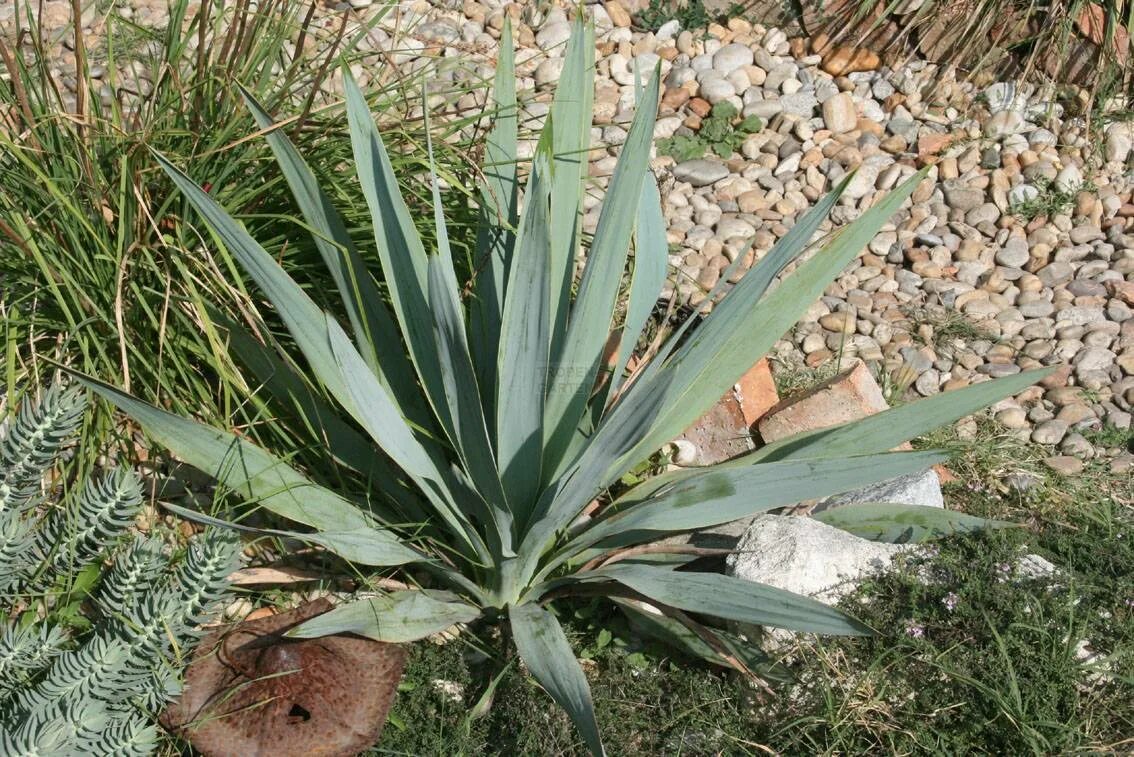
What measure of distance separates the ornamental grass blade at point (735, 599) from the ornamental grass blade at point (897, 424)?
14.4 inches

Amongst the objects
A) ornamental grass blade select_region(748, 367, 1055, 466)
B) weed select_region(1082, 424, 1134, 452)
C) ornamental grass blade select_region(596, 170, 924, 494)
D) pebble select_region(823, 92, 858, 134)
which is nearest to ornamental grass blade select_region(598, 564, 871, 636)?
ornamental grass blade select_region(596, 170, 924, 494)

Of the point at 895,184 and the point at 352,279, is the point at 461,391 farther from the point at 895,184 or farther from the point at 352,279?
the point at 895,184

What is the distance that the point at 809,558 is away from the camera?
95.1 inches

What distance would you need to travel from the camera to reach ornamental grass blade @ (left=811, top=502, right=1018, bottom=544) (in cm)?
249

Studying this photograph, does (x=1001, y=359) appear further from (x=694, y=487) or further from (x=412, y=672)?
(x=412, y=672)

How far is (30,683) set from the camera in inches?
83.8

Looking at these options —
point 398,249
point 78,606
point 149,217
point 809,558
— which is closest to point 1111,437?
point 809,558

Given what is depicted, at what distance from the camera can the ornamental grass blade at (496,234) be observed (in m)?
2.47

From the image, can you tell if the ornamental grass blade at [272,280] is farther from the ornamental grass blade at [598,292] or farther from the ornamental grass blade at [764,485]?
the ornamental grass blade at [764,485]

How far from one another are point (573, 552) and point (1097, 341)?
194 centimetres

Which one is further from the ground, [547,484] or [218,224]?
[218,224]

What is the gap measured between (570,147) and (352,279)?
0.54m

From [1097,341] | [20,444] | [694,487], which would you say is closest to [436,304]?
[694,487]

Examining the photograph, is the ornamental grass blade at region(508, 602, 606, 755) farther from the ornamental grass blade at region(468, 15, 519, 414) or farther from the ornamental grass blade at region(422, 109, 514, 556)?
the ornamental grass blade at region(468, 15, 519, 414)
